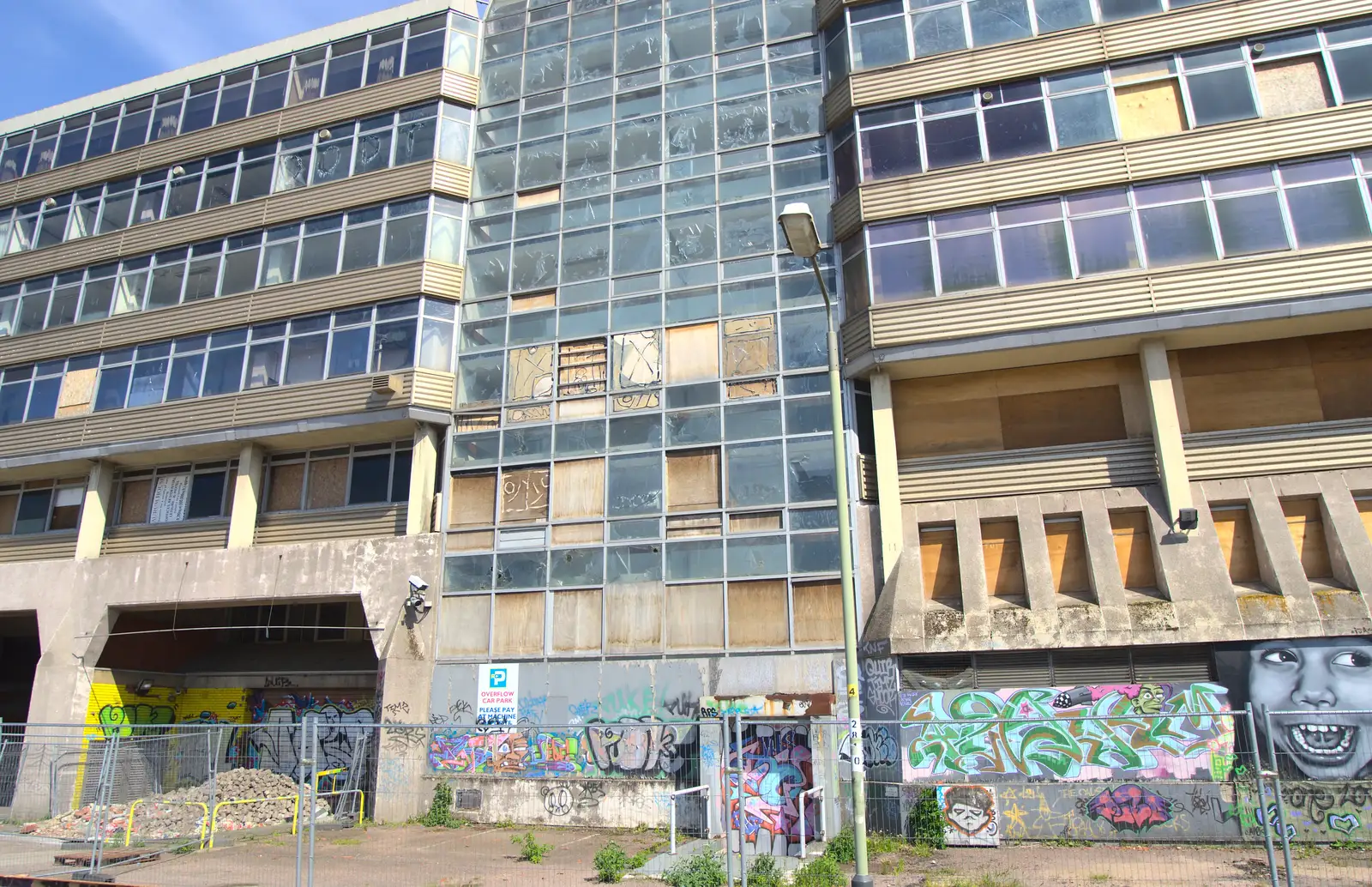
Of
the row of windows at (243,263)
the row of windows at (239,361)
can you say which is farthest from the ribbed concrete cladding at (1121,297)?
the row of windows at (243,263)

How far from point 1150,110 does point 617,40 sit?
13267 mm

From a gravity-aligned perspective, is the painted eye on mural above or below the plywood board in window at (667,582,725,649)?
below

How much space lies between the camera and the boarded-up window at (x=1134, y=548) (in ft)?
55.9

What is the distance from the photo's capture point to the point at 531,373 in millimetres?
22031

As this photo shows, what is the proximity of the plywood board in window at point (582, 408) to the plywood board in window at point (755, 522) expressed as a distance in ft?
13.6

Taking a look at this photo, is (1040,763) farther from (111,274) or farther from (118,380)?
(111,274)

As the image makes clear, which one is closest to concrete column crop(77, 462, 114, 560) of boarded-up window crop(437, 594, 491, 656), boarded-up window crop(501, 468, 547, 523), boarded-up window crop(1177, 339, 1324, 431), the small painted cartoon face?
boarded-up window crop(437, 594, 491, 656)

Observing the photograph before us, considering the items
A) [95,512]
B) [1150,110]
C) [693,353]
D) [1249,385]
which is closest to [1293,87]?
[1150,110]

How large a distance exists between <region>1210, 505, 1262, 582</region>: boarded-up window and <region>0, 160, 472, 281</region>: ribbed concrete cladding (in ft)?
62.4

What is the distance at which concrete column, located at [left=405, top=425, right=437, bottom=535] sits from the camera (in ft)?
70.7

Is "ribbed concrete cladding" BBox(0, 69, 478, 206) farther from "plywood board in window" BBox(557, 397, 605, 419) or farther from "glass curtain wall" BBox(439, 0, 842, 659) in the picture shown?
"plywood board in window" BBox(557, 397, 605, 419)

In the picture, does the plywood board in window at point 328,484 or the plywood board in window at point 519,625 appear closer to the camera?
the plywood board in window at point 519,625

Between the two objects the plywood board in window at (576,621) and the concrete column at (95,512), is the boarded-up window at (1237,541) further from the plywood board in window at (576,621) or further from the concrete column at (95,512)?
the concrete column at (95,512)

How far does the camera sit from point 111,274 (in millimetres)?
26656
